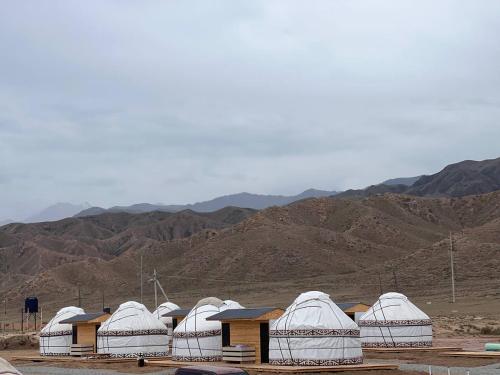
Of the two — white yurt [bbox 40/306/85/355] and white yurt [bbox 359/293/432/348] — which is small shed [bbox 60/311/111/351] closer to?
white yurt [bbox 40/306/85/355]

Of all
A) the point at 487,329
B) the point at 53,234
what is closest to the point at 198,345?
the point at 487,329

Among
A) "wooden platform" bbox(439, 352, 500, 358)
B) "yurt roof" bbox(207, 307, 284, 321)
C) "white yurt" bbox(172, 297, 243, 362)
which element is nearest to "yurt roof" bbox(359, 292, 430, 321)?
"wooden platform" bbox(439, 352, 500, 358)

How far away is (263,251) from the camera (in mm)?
97500

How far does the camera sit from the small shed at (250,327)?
31.0 meters

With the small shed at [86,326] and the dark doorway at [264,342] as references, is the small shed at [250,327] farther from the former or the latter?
the small shed at [86,326]

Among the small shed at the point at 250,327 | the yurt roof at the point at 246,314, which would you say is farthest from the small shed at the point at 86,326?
the small shed at the point at 250,327

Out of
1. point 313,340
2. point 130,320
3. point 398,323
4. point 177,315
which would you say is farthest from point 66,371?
point 398,323

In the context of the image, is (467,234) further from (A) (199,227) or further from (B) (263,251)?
(A) (199,227)

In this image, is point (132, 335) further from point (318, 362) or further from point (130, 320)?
point (318, 362)

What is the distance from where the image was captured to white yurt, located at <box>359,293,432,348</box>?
3728 centimetres

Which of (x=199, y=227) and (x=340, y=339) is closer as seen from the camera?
(x=340, y=339)

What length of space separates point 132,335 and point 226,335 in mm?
5745

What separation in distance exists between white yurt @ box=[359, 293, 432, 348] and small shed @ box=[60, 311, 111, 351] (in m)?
12.1

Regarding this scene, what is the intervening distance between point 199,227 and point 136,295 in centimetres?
6709
